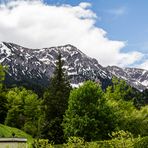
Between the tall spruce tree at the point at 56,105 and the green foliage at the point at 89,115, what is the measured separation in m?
3.82

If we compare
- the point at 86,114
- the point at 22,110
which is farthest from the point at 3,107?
the point at 86,114

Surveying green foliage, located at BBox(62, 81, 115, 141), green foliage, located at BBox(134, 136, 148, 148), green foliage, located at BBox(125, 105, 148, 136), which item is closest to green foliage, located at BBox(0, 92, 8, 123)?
green foliage, located at BBox(62, 81, 115, 141)

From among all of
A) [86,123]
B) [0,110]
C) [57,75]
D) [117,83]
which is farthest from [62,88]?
[0,110]

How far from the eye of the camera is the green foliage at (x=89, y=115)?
65.5 m

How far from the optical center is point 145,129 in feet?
231

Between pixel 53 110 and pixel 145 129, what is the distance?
1591cm

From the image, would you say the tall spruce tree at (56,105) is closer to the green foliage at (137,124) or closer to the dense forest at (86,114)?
the dense forest at (86,114)

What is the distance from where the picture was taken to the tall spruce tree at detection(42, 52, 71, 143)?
237 feet

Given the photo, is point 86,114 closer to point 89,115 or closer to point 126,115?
point 89,115

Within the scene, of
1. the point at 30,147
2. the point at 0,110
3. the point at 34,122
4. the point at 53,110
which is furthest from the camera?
the point at 0,110

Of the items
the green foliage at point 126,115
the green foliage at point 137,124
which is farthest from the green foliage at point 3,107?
the green foliage at point 137,124

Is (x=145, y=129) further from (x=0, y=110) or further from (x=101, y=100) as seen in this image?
(x=0, y=110)

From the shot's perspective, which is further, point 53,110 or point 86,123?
point 53,110

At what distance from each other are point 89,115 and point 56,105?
397 inches
